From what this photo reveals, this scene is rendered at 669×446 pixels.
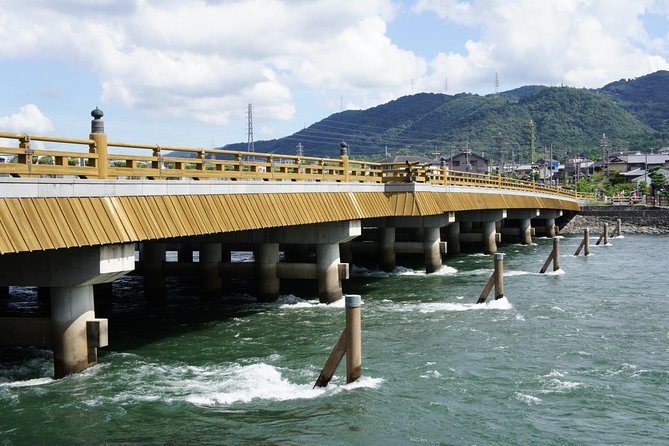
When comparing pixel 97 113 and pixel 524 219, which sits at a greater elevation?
pixel 97 113

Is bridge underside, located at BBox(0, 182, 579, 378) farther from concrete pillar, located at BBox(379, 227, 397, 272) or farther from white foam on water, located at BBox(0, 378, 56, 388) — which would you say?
white foam on water, located at BBox(0, 378, 56, 388)

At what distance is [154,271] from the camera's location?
100ft

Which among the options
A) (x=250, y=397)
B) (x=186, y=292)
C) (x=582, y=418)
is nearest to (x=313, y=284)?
(x=186, y=292)

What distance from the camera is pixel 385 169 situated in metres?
35.2

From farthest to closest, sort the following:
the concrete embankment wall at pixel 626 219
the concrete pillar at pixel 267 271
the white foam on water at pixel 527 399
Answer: the concrete embankment wall at pixel 626 219 → the concrete pillar at pixel 267 271 → the white foam on water at pixel 527 399

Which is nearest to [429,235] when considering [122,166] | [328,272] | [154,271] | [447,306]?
[447,306]

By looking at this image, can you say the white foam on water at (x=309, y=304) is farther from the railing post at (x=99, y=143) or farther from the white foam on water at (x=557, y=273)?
the white foam on water at (x=557, y=273)

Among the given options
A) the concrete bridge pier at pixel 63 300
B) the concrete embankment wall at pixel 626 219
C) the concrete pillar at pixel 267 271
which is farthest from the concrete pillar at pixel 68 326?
the concrete embankment wall at pixel 626 219

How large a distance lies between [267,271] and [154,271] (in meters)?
5.42

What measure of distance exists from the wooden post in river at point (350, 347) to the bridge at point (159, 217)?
5.50 meters

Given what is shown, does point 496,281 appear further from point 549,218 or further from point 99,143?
point 549,218

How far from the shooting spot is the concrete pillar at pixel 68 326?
651 inches

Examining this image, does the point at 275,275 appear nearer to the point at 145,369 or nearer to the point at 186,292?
the point at 186,292

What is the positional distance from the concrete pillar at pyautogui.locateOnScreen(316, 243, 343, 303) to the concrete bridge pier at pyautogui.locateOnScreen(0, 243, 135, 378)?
40.5ft
